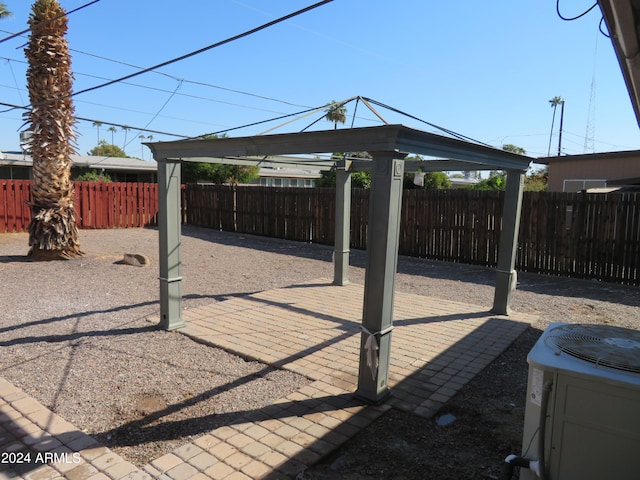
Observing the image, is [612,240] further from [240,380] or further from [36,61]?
[36,61]

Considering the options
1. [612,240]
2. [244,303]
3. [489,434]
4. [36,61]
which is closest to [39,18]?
[36,61]

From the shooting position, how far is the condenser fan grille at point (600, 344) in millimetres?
2115

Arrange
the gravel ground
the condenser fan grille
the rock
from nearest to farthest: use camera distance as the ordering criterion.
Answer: the condenser fan grille < the gravel ground < the rock

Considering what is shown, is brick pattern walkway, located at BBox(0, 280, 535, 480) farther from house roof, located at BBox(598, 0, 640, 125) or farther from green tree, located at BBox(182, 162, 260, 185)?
green tree, located at BBox(182, 162, 260, 185)

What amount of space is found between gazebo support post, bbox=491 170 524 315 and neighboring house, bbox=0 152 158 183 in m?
18.6

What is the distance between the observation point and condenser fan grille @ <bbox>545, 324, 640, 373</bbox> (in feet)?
6.94

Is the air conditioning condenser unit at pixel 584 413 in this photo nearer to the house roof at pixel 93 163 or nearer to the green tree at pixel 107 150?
the house roof at pixel 93 163

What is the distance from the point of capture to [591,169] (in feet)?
48.1

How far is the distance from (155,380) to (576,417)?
3351 mm

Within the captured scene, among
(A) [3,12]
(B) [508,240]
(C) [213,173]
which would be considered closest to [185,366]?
(B) [508,240]

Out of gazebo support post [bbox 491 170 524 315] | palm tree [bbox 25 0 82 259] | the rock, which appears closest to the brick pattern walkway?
gazebo support post [bbox 491 170 524 315]

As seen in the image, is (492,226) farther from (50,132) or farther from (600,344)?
(50,132)

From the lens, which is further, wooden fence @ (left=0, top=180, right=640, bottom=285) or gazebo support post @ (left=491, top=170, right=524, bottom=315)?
wooden fence @ (left=0, top=180, right=640, bottom=285)

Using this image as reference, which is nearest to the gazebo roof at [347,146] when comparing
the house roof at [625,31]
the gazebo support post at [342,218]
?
the house roof at [625,31]
